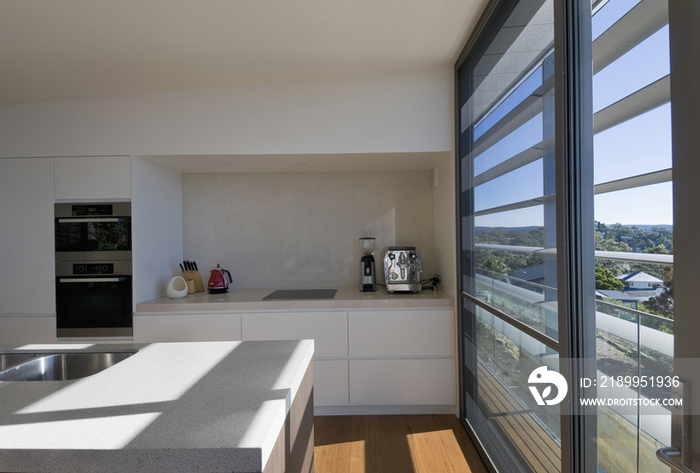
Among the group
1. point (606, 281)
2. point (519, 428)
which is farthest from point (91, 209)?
point (606, 281)

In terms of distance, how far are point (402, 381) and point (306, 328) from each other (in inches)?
29.9

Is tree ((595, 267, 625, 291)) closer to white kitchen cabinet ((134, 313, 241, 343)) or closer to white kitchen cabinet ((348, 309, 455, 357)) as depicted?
white kitchen cabinet ((348, 309, 455, 357))

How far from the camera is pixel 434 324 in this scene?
3.08 meters

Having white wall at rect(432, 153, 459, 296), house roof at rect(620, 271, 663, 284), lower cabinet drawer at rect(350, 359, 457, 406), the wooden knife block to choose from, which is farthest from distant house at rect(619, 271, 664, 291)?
the wooden knife block

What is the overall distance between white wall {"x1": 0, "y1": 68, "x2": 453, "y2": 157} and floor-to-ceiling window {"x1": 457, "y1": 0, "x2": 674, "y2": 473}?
630 mm

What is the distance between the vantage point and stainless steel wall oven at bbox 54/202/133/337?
307 centimetres

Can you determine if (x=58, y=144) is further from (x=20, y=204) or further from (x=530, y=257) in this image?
(x=530, y=257)

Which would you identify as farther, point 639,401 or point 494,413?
point 494,413

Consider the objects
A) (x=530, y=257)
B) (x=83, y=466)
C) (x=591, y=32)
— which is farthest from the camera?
(x=530, y=257)

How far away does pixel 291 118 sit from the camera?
3016mm

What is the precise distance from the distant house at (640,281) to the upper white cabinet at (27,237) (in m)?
3.37

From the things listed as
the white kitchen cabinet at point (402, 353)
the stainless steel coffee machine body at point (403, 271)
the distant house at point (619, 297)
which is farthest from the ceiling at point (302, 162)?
the distant house at point (619, 297)

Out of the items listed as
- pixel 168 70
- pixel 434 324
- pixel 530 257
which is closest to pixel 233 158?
pixel 168 70

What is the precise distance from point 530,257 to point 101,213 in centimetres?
277
